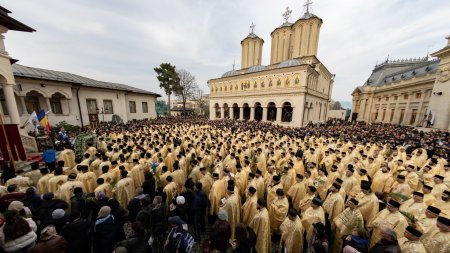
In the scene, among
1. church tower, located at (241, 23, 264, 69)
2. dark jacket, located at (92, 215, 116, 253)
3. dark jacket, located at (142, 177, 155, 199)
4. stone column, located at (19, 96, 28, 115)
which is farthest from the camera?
church tower, located at (241, 23, 264, 69)

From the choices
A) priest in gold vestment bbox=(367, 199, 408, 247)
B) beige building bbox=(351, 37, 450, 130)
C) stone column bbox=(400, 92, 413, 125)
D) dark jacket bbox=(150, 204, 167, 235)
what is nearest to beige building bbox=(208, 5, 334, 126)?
beige building bbox=(351, 37, 450, 130)

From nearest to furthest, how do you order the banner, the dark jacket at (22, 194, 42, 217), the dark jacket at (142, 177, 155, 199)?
the dark jacket at (22, 194, 42, 217), the dark jacket at (142, 177, 155, 199), the banner

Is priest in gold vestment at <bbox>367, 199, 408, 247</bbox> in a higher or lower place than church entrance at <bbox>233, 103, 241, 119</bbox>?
lower

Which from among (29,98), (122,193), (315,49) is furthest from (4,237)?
(315,49)

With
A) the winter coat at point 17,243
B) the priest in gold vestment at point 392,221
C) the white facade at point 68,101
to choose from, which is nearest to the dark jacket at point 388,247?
the priest in gold vestment at point 392,221

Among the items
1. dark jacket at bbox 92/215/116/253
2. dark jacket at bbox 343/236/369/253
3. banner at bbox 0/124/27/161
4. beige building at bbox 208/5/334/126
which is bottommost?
dark jacket at bbox 92/215/116/253

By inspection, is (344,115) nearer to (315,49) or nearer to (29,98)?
(315,49)

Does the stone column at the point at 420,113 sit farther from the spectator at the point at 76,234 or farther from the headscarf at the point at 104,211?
the spectator at the point at 76,234

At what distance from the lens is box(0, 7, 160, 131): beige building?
336 inches

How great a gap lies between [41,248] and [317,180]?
6.35 m

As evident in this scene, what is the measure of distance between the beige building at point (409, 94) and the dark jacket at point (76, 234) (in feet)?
99.5

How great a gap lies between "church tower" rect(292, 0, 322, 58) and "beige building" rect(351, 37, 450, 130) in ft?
47.5

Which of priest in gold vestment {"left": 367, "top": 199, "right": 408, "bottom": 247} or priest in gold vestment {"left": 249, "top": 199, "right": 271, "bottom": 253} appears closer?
priest in gold vestment {"left": 367, "top": 199, "right": 408, "bottom": 247}

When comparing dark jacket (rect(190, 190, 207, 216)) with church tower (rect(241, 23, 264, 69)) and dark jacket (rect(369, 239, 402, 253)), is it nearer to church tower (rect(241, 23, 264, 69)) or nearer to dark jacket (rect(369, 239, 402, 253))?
dark jacket (rect(369, 239, 402, 253))
